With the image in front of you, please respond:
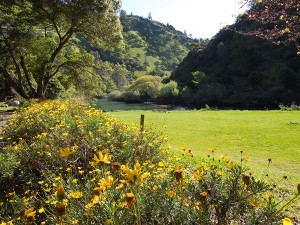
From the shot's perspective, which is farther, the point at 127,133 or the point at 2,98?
the point at 2,98

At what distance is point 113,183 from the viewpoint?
7.44 ft

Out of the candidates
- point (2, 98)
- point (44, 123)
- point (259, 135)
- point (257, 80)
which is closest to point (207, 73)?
point (257, 80)

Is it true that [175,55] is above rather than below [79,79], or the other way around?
above

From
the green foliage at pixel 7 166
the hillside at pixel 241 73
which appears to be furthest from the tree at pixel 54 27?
the hillside at pixel 241 73

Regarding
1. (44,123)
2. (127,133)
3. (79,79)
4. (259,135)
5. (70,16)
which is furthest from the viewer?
(79,79)

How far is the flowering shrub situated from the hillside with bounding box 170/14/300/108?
50.2 meters

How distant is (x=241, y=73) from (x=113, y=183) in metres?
74.1

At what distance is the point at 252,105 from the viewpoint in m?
55.0

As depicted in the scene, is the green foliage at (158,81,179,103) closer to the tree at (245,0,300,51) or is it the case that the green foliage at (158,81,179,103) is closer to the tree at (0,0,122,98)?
the tree at (0,0,122,98)

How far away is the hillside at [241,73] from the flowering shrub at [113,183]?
5016 cm

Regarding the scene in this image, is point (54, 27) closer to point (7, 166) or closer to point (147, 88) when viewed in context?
point (7, 166)

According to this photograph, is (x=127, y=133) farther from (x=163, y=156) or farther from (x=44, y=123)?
(x=44, y=123)

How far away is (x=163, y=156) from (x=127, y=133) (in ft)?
3.12

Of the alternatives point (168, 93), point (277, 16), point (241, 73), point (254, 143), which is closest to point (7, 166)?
point (277, 16)
